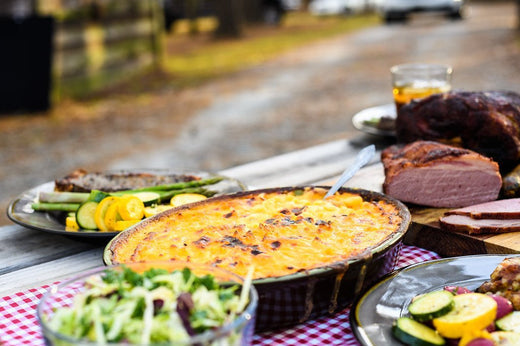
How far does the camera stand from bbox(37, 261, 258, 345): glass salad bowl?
1.41 m

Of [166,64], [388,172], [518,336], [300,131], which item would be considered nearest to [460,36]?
[166,64]

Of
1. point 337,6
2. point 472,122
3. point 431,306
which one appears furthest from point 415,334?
point 337,6

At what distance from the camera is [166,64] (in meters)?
17.3

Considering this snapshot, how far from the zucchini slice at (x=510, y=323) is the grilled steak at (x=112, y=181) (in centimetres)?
172

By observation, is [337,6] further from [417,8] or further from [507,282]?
[507,282]

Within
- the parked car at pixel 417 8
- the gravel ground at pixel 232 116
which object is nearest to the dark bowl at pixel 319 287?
the gravel ground at pixel 232 116

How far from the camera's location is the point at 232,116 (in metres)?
11.3

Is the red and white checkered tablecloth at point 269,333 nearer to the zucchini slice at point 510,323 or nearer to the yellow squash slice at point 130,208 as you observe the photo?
the zucchini slice at point 510,323

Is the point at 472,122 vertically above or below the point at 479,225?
above

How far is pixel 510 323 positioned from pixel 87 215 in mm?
1563

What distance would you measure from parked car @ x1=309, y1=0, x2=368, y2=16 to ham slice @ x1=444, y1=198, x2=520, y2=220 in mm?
32827

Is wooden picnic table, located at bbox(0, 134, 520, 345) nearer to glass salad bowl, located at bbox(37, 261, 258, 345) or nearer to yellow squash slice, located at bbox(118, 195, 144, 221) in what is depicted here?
yellow squash slice, located at bbox(118, 195, 144, 221)

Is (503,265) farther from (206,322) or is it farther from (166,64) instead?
(166,64)

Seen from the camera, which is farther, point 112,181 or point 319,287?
point 112,181
